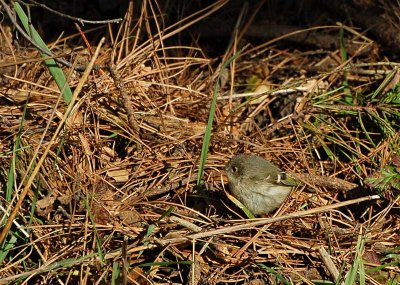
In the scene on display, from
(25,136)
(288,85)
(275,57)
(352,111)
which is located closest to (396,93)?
(352,111)

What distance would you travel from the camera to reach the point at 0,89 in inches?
164

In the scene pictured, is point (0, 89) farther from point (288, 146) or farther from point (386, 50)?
point (386, 50)

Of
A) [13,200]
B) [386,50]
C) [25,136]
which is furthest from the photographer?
[386,50]

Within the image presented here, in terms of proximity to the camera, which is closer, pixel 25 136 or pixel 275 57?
pixel 25 136

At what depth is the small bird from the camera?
3551 mm

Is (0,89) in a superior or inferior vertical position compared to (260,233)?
superior

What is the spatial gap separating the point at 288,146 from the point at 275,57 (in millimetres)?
1121

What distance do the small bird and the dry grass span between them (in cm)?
11

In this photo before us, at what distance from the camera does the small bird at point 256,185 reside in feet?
11.6

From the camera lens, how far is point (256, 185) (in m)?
3.56

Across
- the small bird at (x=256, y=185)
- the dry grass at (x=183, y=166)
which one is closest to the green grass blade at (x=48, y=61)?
the dry grass at (x=183, y=166)

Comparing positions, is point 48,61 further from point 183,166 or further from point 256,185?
point 256,185

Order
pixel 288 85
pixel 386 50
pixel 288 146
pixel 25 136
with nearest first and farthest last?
pixel 25 136
pixel 288 146
pixel 288 85
pixel 386 50

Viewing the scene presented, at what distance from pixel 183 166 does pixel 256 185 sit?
0.49 metres
